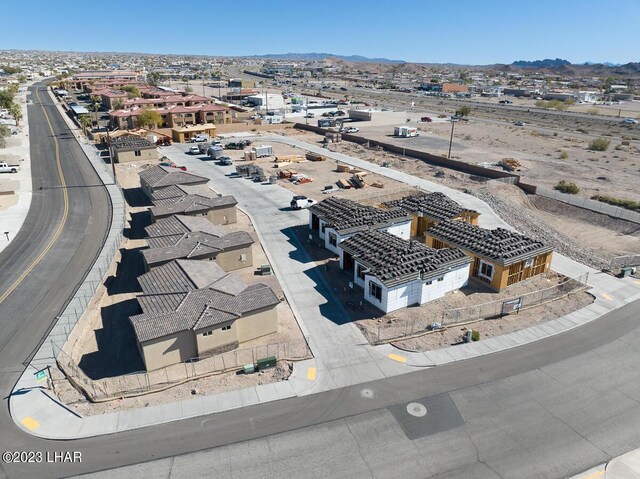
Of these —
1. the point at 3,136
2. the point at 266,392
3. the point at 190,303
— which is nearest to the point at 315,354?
the point at 266,392

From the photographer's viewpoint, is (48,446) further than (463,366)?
No

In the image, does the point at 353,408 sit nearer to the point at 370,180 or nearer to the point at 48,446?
the point at 48,446

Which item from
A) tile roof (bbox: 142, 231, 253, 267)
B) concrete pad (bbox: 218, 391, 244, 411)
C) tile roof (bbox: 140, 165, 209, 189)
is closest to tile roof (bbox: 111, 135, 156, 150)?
tile roof (bbox: 140, 165, 209, 189)

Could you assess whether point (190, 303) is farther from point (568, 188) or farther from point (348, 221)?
point (568, 188)

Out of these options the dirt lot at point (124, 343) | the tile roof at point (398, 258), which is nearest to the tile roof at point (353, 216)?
the tile roof at point (398, 258)

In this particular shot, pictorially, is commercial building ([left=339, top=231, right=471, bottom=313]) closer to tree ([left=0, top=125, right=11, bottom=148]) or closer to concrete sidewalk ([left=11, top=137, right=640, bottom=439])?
concrete sidewalk ([left=11, top=137, right=640, bottom=439])

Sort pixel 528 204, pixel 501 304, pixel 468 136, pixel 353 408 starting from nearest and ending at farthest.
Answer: pixel 353 408
pixel 501 304
pixel 528 204
pixel 468 136

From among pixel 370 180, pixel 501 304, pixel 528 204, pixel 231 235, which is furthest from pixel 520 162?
pixel 231 235
